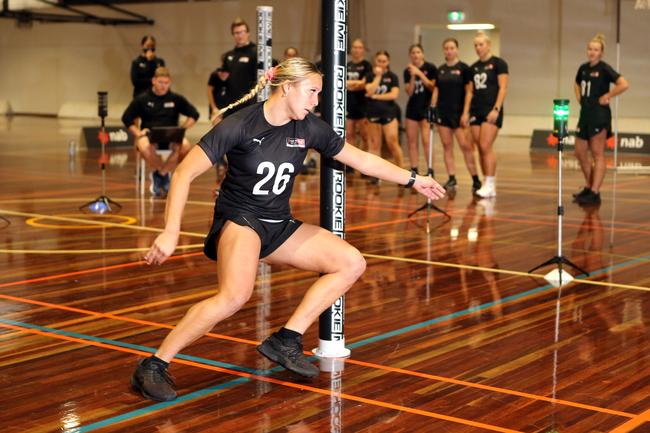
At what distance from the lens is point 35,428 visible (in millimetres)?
4211

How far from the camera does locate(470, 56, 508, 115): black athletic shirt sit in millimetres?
12484

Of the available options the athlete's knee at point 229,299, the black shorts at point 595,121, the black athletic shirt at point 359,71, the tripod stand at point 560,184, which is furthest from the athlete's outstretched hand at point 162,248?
the black athletic shirt at point 359,71

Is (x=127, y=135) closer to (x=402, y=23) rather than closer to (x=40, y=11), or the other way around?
(x=402, y=23)

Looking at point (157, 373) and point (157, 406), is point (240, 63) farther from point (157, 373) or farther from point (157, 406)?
point (157, 406)

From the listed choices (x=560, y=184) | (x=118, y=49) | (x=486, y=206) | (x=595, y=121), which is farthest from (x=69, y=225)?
(x=118, y=49)

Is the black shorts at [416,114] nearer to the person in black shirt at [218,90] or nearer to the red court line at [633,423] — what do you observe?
the person in black shirt at [218,90]

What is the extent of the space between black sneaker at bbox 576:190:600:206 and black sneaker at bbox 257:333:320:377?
7.84 meters

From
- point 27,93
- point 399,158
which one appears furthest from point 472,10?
point 27,93

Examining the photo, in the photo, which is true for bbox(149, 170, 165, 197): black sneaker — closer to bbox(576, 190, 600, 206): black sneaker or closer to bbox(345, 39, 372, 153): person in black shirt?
bbox(345, 39, 372, 153): person in black shirt

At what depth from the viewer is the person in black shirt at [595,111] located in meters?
11.8

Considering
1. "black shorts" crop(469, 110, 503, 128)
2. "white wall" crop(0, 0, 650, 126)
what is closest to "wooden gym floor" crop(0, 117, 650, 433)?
"black shorts" crop(469, 110, 503, 128)

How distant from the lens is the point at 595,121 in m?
11.9

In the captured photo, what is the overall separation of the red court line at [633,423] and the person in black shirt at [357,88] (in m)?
9.73

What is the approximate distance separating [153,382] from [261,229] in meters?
0.86
